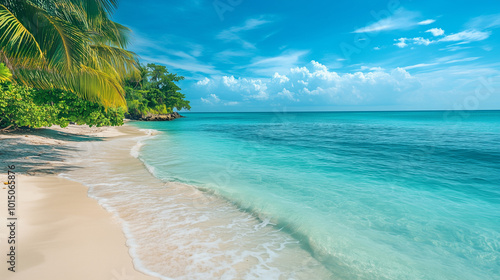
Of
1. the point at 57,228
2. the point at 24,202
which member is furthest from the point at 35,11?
the point at 57,228

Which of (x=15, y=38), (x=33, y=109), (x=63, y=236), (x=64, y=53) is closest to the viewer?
(x=63, y=236)

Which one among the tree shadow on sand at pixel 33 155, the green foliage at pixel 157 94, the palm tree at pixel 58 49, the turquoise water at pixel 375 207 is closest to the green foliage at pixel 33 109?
the tree shadow on sand at pixel 33 155

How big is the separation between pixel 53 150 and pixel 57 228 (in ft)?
36.4

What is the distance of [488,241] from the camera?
17.0 ft

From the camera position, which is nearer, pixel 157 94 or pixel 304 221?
pixel 304 221

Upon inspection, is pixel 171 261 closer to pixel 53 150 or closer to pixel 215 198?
pixel 215 198

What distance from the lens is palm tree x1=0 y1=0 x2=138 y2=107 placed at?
621cm

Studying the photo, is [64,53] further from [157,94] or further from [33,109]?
[157,94]

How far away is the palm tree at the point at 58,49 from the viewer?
6.21 metres

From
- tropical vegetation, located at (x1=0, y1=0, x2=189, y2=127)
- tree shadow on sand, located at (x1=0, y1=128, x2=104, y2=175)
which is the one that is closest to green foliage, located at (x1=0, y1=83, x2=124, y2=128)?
tropical vegetation, located at (x1=0, y1=0, x2=189, y2=127)

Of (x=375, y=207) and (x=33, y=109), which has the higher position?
(x=33, y=109)

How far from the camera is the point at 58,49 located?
21.3 feet

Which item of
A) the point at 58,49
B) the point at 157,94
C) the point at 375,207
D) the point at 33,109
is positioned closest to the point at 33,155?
the point at 33,109

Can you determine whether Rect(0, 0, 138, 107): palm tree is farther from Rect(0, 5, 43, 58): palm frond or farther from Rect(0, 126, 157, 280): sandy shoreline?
Rect(0, 126, 157, 280): sandy shoreline
